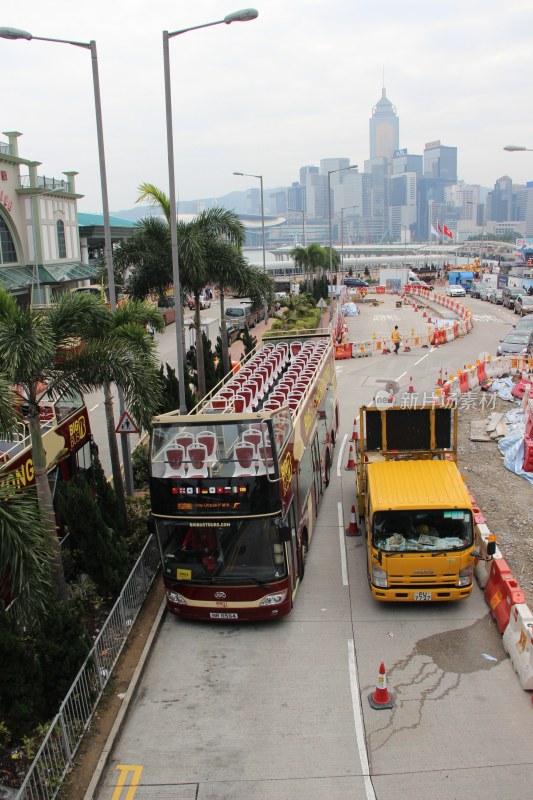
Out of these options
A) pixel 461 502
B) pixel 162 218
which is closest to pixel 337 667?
pixel 461 502

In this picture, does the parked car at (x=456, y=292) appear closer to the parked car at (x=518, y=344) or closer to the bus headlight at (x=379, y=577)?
the parked car at (x=518, y=344)

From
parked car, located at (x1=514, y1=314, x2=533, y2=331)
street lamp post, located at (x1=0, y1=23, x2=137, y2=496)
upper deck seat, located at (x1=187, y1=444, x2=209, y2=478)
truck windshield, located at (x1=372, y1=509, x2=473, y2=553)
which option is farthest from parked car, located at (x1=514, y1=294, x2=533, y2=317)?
upper deck seat, located at (x1=187, y1=444, x2=209, y2=478)

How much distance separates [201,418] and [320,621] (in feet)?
13.0

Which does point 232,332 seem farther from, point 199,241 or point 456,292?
point 456,292

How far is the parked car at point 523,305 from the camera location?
185ft

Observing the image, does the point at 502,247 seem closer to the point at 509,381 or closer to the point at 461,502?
the point at 509,381

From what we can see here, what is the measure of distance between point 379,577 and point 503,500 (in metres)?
6.64

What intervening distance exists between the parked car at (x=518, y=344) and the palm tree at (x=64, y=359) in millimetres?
26351

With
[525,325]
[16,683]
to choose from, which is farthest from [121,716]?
[525,325]

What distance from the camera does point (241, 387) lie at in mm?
16016

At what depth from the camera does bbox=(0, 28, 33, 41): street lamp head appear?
12875 millimetres

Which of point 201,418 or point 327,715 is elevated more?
point 201,418

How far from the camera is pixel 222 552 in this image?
11.4 meters

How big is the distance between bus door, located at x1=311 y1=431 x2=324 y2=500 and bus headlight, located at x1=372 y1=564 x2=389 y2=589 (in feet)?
13.9
